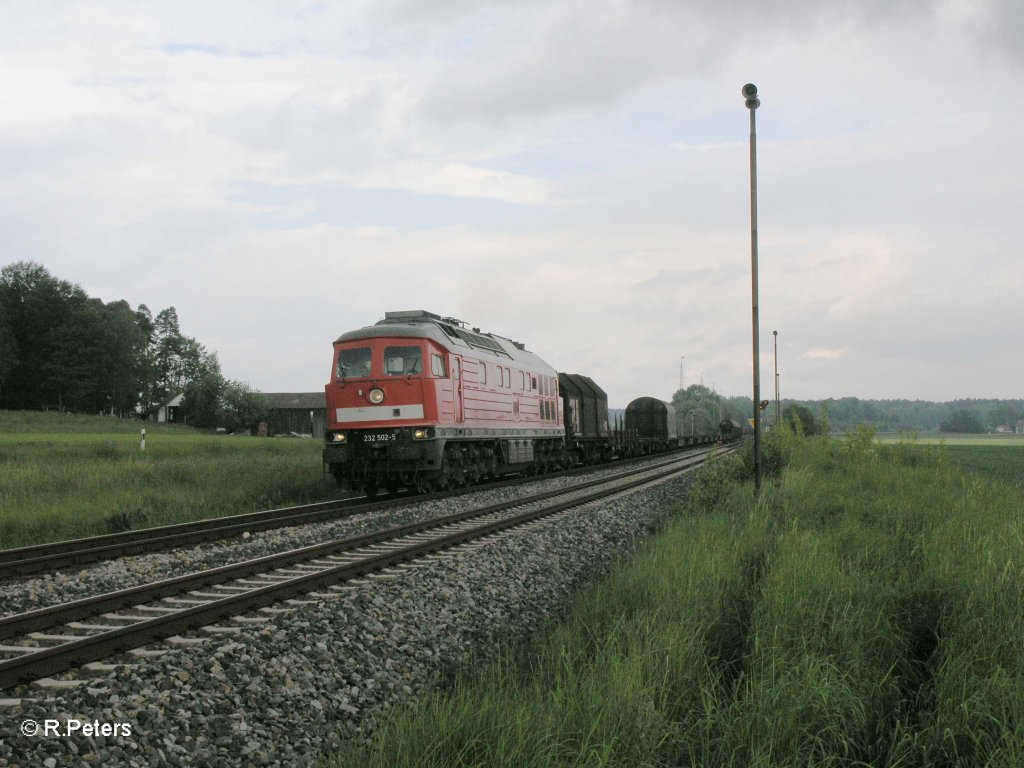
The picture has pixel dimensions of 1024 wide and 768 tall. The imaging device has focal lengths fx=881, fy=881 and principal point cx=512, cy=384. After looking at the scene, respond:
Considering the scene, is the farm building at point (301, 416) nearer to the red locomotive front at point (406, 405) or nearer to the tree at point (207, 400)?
the tree at point (207, 400)

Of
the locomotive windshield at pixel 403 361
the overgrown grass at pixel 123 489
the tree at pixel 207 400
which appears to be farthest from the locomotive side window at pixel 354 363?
the tree at pixel 207 400

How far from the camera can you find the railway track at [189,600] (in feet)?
19.7

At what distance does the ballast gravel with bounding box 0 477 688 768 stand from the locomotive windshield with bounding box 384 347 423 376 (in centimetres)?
833

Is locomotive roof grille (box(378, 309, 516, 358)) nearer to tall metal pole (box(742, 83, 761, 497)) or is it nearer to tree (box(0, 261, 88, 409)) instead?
tall metal pole (box(742, 83, 761, 497))

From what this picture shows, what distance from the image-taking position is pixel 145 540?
11.3 metres

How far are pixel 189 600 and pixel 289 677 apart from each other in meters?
2.99

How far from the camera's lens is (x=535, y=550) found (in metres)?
11.0

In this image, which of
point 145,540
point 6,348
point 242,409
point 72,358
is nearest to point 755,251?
point 145,540

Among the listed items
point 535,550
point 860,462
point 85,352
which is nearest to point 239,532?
→ point 535,550

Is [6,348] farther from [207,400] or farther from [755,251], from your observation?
[755,251]

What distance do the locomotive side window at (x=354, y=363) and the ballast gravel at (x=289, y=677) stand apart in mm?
8790

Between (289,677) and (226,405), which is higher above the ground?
(226,405)

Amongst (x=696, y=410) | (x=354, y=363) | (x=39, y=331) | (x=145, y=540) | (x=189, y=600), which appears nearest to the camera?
(x=189, y=600)

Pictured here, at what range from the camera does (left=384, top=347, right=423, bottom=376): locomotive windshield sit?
58.4 ft
